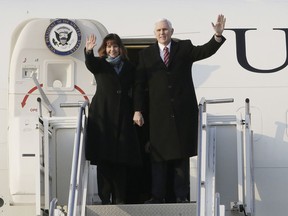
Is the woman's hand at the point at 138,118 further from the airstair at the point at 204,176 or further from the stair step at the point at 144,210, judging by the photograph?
the stair step at the point at 144,210

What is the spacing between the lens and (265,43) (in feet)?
32.8

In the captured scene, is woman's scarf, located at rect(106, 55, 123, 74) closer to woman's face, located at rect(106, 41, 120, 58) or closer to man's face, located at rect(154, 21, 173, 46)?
woman's face, located at rect(106, 41, 120, 58)

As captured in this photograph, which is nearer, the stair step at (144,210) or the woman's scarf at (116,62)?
the stair step at (144,210)

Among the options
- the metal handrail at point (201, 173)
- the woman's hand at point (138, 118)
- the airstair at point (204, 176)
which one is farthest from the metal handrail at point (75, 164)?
the metal handrail at point (201, 173)

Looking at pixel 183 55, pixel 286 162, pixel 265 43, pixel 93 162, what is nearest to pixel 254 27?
pixel 265 43

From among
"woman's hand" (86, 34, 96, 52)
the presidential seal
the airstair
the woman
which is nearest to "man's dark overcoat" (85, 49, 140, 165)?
the woman

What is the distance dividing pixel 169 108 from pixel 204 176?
0.82 meters

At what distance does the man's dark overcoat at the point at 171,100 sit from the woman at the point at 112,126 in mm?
156

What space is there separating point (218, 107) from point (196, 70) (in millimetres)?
524

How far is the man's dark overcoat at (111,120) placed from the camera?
7.78 meters

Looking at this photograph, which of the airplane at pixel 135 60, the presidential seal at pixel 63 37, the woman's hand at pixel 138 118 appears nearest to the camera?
the woman's hand at pixel 138 118

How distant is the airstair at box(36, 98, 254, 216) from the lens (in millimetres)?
7387

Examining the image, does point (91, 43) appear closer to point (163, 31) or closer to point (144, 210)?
point (163, 31)

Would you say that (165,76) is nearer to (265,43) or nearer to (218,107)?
(218,107)
